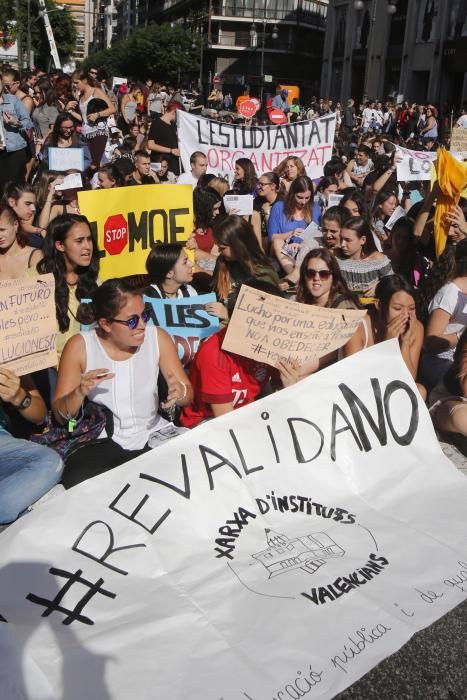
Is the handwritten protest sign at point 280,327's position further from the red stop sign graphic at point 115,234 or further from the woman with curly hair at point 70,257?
the red stop sign graphic at point 115,234

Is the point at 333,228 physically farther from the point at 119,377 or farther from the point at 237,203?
the point at 119,377

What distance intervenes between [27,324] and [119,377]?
1.71ft

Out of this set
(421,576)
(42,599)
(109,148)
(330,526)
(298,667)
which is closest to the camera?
(298,667)

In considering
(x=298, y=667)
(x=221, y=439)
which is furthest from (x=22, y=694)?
(x=221, y=439)

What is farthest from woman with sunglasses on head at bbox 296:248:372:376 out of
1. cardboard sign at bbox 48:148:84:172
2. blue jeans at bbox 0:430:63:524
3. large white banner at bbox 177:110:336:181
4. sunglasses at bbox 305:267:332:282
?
large white banner at bbox 177:110:336:181

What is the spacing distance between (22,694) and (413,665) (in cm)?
138

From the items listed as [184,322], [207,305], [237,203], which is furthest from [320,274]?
[237,203]

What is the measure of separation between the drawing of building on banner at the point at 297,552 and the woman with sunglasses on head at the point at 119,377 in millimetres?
1001

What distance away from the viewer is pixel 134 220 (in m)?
5.69

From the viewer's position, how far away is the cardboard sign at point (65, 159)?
24.8ft

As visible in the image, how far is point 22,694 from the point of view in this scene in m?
2.31

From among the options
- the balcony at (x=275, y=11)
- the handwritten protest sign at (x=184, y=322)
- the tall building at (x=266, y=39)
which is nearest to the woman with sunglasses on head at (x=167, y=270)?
the handwritten protest sign at (x=184, y=322)

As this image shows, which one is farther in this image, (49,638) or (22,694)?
(49,638)

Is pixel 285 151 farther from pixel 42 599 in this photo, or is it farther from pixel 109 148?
pixel 42 599
